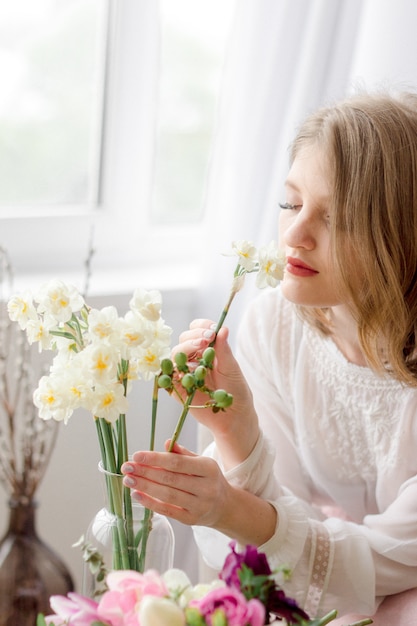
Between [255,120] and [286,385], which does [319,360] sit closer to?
[286,385]

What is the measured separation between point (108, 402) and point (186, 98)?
1.32 meters

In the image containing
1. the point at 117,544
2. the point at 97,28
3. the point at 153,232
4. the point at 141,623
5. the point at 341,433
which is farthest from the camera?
the point at 153,232

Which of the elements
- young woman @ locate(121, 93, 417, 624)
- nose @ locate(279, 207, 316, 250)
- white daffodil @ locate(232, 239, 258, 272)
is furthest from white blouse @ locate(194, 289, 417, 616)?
white daffodil @ locate(232, 239, 258, 272)

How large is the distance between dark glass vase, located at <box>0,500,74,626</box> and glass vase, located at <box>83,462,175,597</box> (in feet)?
2.32

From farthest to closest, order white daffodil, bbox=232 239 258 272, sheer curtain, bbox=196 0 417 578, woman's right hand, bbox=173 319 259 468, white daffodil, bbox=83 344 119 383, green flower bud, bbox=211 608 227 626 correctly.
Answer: sheer curtain, bbox=196 0 417 578 < woman's right hand, bbox=173 319 259 468 < white daffodil, bbox=232 239 258 272 < white daffodil, bbox=83 344 119 383 < green flower bud, bbox=211 608 227 626

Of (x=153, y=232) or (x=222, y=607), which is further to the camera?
(x=153, y=232)

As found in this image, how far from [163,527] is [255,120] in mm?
912

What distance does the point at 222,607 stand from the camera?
0.75 m

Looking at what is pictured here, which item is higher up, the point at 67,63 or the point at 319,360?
the point at 67,63

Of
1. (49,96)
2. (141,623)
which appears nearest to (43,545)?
(49,96)

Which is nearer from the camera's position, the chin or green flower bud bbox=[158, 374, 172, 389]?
green flower bud bbox=[158, 374, 172, 389]

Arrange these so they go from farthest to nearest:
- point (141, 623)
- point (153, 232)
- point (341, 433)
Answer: point (153, 232) → point (341, 433) → point (141, 623)

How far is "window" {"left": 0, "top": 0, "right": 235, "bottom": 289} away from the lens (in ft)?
6.31

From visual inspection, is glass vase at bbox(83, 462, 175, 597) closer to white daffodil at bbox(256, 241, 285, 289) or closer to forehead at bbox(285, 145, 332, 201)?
white daffodil at bbox(256, 241, 285, 289)
